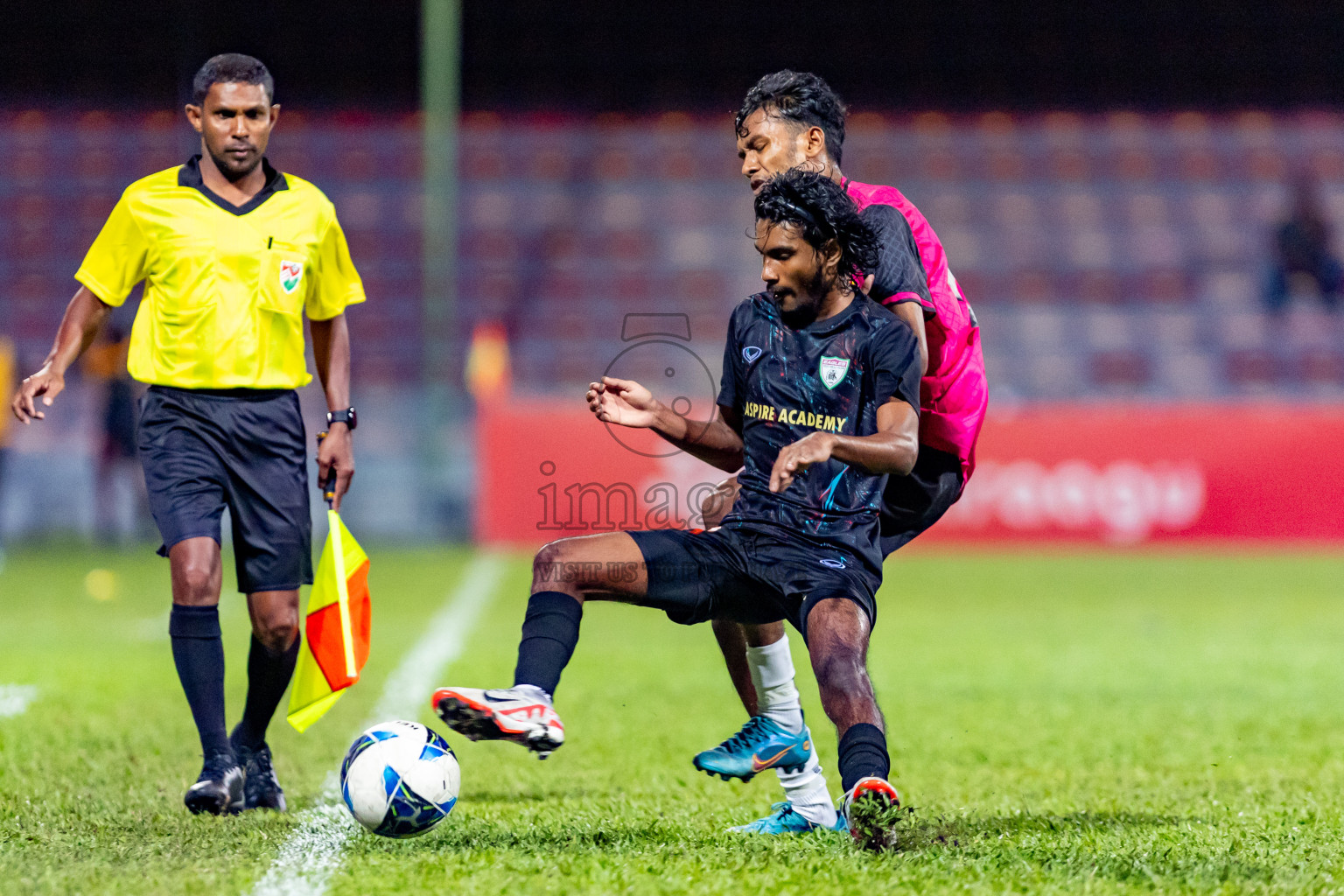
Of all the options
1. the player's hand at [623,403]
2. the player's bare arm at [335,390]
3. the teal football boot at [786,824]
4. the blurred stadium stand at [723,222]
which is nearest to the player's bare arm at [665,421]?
the player's hand at [623,403]

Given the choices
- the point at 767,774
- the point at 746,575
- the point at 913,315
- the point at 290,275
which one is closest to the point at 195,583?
the point at 290,275

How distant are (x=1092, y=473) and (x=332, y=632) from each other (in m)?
10.9

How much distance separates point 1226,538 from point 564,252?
859 cm

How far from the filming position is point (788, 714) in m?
4.17

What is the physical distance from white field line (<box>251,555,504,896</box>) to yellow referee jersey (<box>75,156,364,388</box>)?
1.25m

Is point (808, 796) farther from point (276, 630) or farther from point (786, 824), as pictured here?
point (276, 630)

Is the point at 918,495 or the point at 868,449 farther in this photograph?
the point at 918,495

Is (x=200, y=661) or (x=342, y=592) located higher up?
(x=342, y=592)

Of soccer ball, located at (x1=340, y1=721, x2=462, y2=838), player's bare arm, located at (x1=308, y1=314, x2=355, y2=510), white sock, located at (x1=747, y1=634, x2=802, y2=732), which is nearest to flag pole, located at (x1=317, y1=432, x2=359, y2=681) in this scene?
player's bare arm, located at (x1=308, y1=314, x2=355, y2=510)

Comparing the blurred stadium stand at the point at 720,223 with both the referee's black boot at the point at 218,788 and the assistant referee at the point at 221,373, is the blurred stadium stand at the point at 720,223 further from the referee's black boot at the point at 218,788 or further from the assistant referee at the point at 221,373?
the referee's black boot at the point at 218,788

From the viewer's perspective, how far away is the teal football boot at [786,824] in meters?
4.06

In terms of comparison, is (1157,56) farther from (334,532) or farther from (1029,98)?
(334,532)

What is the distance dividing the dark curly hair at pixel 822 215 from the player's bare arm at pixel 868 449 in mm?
367

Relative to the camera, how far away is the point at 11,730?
5703mm
